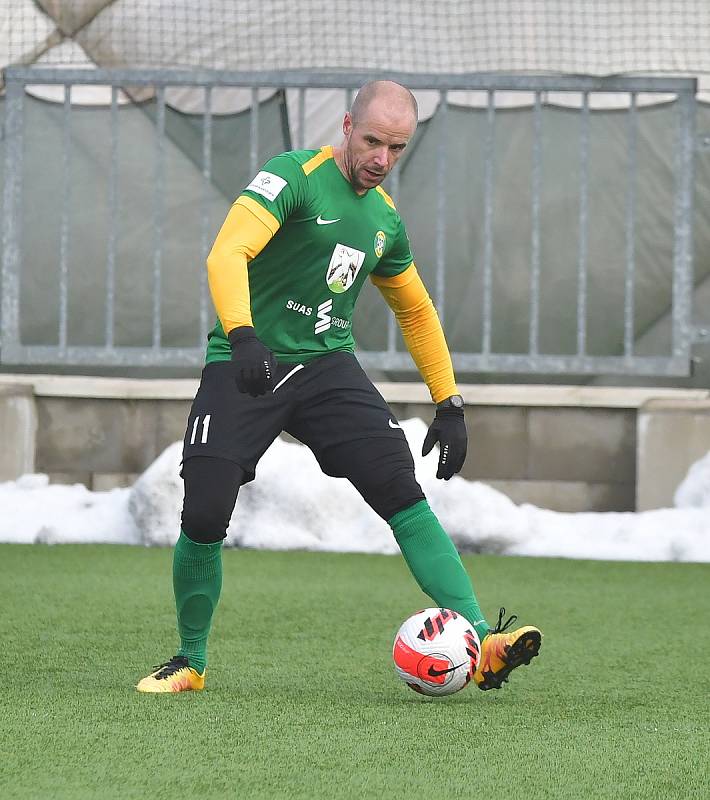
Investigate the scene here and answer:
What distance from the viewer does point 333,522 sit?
8.20 meters

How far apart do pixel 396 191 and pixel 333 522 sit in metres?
1.91

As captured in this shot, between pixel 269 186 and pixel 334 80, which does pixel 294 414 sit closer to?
pixel 269 186

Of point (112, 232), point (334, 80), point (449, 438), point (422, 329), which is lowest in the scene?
point (449, 438)

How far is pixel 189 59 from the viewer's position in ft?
34.7

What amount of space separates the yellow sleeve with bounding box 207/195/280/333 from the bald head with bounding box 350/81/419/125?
0.38 metres

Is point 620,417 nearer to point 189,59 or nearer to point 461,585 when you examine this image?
point 189,59

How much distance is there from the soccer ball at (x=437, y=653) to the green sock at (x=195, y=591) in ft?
1.82

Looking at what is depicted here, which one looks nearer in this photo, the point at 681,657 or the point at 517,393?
the point at 681,657

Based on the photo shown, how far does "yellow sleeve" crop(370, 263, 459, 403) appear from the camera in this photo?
Answer: 4.65 m

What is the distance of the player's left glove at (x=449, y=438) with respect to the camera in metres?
4.50

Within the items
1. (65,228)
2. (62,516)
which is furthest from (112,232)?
(62,516)

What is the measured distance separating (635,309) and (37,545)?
3.76 metres

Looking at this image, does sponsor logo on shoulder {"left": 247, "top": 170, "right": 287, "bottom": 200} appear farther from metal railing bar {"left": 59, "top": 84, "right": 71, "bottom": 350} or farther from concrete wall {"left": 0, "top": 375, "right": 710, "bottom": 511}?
concrete wall {"left": 0, "top": 375, "right": 710, "bottom": 511}

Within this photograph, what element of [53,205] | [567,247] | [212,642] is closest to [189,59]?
[53,205]
